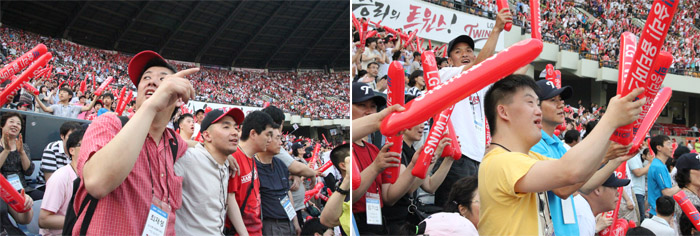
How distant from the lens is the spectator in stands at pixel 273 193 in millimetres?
3297

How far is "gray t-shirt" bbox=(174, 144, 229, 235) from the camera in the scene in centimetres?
245

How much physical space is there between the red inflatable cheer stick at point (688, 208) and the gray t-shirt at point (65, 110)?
5750 millimetres

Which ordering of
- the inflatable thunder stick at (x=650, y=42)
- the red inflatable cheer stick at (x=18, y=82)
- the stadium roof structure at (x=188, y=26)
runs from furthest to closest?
1. the stadium roof structure at (x=188, y=26)
2. the red inflatable cheer stick at (x=18, y=82)
3. the inflatable thunder stick at (x=650, y=42)

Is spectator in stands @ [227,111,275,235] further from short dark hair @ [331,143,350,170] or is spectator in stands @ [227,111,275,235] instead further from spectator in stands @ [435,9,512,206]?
spectator in stands @ [435,9,512,206]

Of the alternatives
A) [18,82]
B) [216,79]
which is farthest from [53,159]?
[216,79]

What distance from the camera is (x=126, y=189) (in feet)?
5.72

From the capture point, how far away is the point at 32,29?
49.3 feet

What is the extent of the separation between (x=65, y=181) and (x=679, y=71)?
22.3 meters

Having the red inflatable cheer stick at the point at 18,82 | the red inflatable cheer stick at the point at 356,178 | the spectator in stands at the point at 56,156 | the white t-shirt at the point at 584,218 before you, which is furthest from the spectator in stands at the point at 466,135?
the red inflatable cheer stick at the point at 18,82

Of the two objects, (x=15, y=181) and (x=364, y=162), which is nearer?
(x=364, y=162)

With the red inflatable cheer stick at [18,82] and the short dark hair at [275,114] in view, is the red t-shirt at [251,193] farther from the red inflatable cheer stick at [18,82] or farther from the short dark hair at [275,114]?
the red inflatable cheer stick at [18,82]

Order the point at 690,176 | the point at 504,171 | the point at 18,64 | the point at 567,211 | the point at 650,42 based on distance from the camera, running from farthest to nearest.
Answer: the point at 690,176, the point at 18,64, the point at 567,211, the point at 504,171, the point at 650,42

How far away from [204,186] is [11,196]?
1.24 metres

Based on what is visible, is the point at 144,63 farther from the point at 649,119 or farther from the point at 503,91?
the point at 649,119
